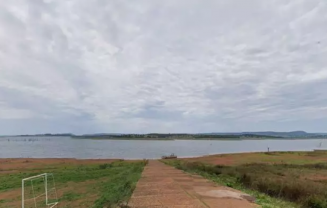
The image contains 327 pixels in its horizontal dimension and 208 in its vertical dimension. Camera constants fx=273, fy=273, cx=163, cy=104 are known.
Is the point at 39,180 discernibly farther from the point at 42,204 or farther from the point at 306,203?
the point at 306,203

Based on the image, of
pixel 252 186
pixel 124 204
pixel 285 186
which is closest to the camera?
pixel 124 204

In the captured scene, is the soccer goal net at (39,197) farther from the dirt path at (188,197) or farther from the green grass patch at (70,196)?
the dirt path at (188,197)

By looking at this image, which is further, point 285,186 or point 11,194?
point 11,194

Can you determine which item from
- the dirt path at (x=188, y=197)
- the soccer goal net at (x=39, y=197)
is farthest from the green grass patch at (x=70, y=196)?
the dirt path at (x=188, y=197)

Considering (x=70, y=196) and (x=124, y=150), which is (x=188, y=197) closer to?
(x=70, y=196)

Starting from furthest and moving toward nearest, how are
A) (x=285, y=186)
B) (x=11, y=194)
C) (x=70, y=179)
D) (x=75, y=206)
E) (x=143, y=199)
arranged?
(x=70, y=179), (x=11, y=194), (x=285, y=186), (x=75, y=206), (x=143, y=199)

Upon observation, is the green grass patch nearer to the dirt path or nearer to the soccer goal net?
the soccer goal net

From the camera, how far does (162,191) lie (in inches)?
435

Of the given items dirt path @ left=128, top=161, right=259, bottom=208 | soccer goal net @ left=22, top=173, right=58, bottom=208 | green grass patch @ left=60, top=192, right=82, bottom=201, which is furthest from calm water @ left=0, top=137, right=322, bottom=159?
dirt path @ left=128, top=161, right=259, bottom=208

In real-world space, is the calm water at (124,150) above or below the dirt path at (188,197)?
below

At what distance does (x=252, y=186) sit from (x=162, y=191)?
4.77m

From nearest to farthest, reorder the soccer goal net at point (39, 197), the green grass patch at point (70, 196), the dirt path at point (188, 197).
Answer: the dirt path at point (188, 197), the soccer goal net at point (39, 197), the green grass patch at point (70, 196)

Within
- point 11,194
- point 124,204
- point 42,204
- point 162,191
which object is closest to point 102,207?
point 124,204

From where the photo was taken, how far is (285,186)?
11.4 m
